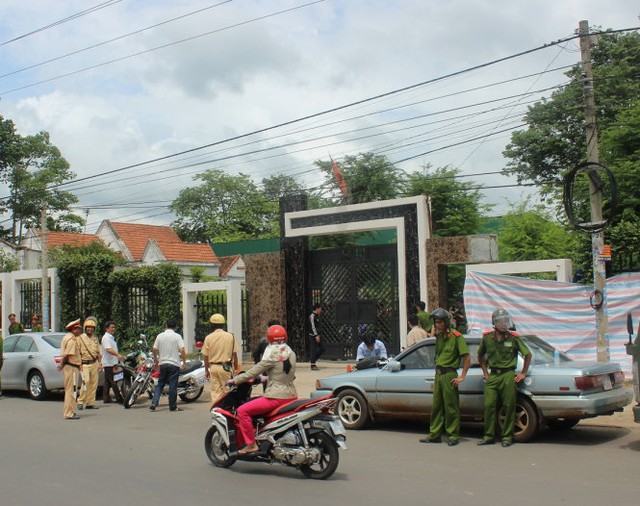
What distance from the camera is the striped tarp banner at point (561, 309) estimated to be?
13836mm

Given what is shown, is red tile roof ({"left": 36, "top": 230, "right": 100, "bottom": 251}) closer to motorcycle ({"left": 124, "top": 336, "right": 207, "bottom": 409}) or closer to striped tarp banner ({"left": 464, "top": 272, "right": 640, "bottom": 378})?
motorcycle ({"left": 124, "top": 336, "right": 207, "bottom": 409})

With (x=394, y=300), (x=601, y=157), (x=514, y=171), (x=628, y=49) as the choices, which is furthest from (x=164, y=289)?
(x=628, y=49)

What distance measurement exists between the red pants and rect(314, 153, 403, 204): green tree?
82.4 ft

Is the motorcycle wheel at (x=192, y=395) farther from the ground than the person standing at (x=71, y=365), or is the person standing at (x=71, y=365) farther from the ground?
the person standing at (x=71, y=365)

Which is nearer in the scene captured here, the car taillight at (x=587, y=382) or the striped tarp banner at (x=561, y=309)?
the car taillight at (x=587, y=382)

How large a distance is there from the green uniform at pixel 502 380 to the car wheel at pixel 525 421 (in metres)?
0.21

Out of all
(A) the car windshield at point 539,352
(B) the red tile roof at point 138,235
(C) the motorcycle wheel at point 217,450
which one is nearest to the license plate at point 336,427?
(C) the motorcycle wheel at point 217,450

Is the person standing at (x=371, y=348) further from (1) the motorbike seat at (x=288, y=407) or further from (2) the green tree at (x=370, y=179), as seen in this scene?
(2) the green tree at (x=370, y=179)

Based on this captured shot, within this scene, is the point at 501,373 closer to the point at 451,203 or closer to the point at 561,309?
the point at 561,309

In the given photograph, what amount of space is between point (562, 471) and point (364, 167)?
26596 millimetres

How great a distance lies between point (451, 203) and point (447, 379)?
20.5 m

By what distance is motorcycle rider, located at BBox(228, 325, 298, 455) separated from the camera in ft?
26.7

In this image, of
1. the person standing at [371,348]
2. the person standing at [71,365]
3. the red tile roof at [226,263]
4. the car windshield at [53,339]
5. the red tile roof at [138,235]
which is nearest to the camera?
the person standing at [71,365]

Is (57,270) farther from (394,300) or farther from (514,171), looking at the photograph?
(514,171)
